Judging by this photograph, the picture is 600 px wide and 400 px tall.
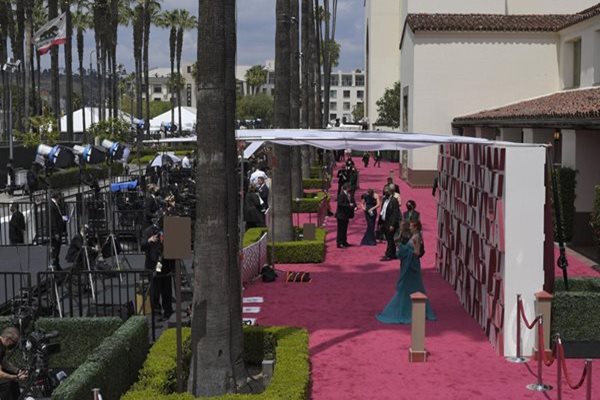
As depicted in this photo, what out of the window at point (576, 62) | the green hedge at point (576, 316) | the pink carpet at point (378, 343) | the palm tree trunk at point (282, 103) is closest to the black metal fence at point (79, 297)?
the pink carpet at point (378, 343)

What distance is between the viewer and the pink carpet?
33.0 feet

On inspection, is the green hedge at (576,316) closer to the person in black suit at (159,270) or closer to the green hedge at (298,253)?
the person in black suit at (159,270)

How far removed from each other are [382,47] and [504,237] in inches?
2707

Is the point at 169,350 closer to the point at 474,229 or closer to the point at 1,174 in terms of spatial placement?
the point at 474,229

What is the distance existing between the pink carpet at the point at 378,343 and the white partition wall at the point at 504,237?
0.47 meters

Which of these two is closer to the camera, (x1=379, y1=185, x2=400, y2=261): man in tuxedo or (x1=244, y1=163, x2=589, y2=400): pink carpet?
(x1=244, y1=163, x2=589, y2=400): pink carpet

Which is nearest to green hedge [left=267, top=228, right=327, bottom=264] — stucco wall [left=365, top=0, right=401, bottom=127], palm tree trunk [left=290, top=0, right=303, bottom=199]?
palm tree trunk [left=290, top=0, right=303, bottom=199]

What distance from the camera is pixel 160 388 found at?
8.94m

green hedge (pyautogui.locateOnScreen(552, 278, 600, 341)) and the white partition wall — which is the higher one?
the white partition wall

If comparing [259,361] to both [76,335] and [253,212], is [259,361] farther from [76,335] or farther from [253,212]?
[253,212]

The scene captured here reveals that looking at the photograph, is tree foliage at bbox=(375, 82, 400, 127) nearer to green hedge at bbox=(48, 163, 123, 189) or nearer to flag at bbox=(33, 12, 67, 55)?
green hedge at bbox=(48, 163, 123, 189)

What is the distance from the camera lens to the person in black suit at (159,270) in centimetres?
1345

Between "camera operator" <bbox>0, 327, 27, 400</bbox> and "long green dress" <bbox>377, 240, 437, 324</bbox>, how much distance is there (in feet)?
20.8

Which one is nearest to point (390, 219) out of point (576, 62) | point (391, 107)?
point (576, 62)
